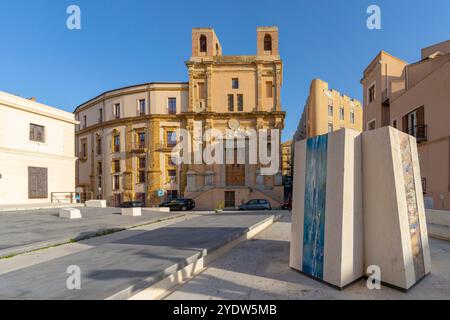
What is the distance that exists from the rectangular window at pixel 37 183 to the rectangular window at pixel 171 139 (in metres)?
14.2

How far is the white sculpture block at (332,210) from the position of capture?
472 centimetres

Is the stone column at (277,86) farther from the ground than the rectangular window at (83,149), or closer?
farther from the ground

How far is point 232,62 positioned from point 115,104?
1725 centimetres

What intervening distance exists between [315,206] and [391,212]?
1337 mm

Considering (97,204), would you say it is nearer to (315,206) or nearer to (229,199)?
(229,199)

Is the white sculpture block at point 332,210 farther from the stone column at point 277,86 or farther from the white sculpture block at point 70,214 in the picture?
the stone column at point 277,86

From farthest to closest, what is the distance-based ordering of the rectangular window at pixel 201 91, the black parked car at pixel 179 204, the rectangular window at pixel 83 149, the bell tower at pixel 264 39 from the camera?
the rectangular window at pixel 83 149, the rectangular window at pixel 201 91, the bell tower at pixel 264 39, the black parked car at pixel 179 204

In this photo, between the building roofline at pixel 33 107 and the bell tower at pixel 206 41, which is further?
the bell tower at pixel 206 41

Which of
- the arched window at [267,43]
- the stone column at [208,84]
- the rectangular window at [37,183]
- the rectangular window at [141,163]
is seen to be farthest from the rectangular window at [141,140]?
the arched window at [267,43]

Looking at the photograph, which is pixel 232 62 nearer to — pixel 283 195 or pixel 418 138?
pixel 283 195

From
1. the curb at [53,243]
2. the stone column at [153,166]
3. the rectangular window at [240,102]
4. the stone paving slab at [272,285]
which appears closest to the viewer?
the stone paving slab at [272,285]
